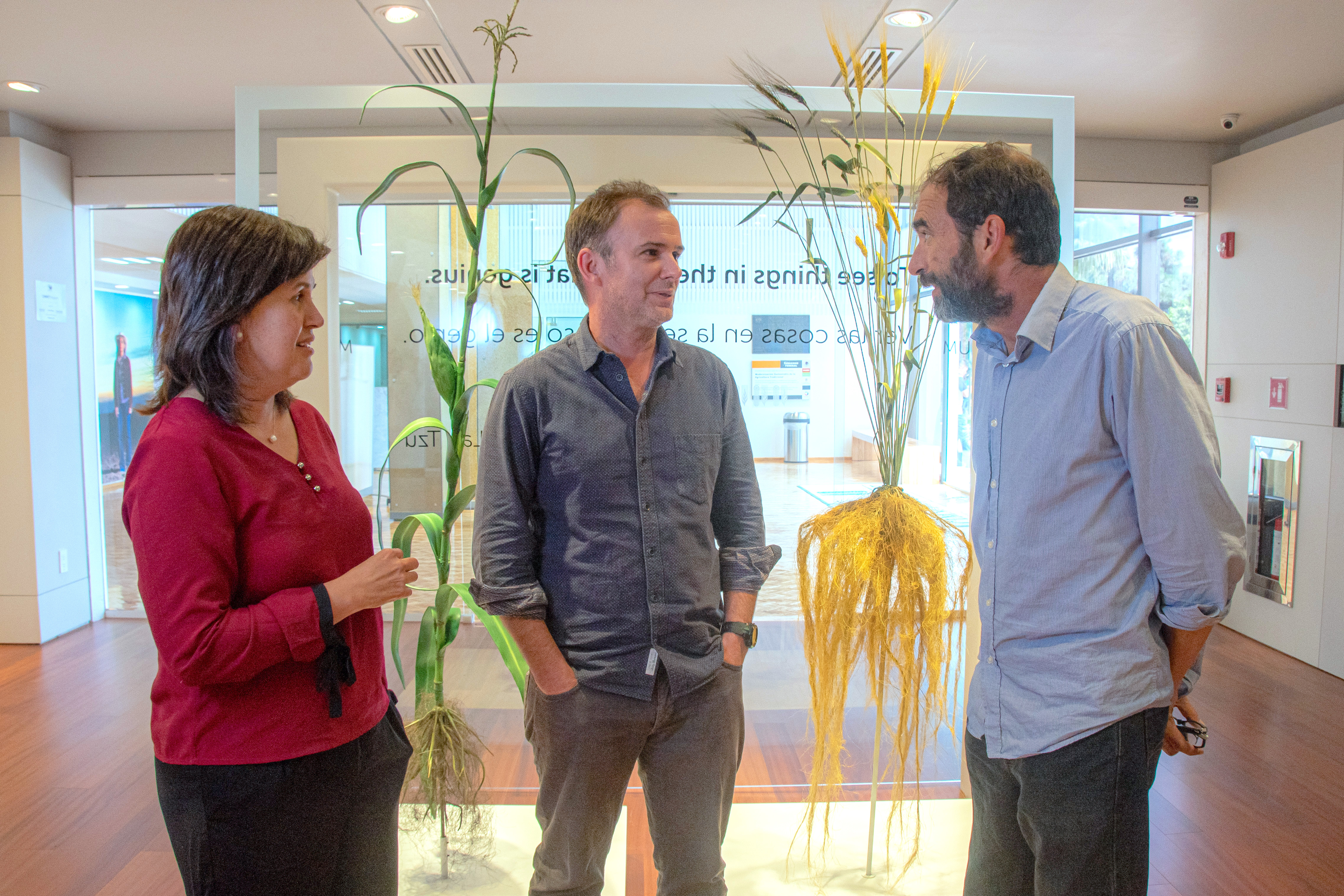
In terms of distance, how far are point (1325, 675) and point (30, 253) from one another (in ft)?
22.9

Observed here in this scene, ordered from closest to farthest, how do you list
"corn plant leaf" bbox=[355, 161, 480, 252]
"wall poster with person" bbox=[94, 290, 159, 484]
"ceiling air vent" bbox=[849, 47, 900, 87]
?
"corn plant leaf" bbox=[355, 161, 480, 252], "ceiling air vent" bbox=[849, 47, 900, 87], "wall poster with person" bbox=[94, 290, 159, 484]

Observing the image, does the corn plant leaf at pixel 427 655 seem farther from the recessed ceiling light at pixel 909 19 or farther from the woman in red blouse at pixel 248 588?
the recessed ceiling light at pixel 909 19

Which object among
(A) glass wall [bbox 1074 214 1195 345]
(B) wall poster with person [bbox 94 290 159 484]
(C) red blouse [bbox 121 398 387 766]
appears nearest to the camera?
(C) red blouse [bbox 121 398 387 766]

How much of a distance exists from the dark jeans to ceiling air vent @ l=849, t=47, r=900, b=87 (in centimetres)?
286

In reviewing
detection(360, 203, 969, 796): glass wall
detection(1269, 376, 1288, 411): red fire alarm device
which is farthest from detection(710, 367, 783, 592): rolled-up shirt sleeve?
detection(1269, 376, 1288, 411): red fire alarm device

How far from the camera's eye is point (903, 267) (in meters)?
2.29

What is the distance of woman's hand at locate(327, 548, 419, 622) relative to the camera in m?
1.21

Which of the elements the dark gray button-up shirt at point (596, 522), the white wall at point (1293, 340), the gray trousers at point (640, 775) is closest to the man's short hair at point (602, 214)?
the dark gray button-up shirt at point (596, 522)

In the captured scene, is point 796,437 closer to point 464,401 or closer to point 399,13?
point 464,401

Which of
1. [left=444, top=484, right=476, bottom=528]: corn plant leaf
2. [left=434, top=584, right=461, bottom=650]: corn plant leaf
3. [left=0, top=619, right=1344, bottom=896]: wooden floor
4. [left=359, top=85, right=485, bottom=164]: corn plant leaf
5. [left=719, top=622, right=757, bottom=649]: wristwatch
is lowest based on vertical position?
[left=0, top=619, right=1344, bottom=896]: wooden floor

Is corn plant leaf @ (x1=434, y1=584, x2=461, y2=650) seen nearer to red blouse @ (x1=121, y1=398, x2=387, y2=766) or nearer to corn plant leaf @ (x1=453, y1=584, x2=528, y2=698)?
corn plant leaf @ (x1=453, y1=584, x2=528, y2=698)

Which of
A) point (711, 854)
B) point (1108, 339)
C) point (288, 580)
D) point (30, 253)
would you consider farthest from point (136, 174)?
point (1108, 339)

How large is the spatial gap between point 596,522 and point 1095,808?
91cm

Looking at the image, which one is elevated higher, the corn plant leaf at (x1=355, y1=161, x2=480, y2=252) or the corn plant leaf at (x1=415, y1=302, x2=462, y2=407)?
the corn plant leaf at (x1=355, y1=161, x2=480, y2=252)
